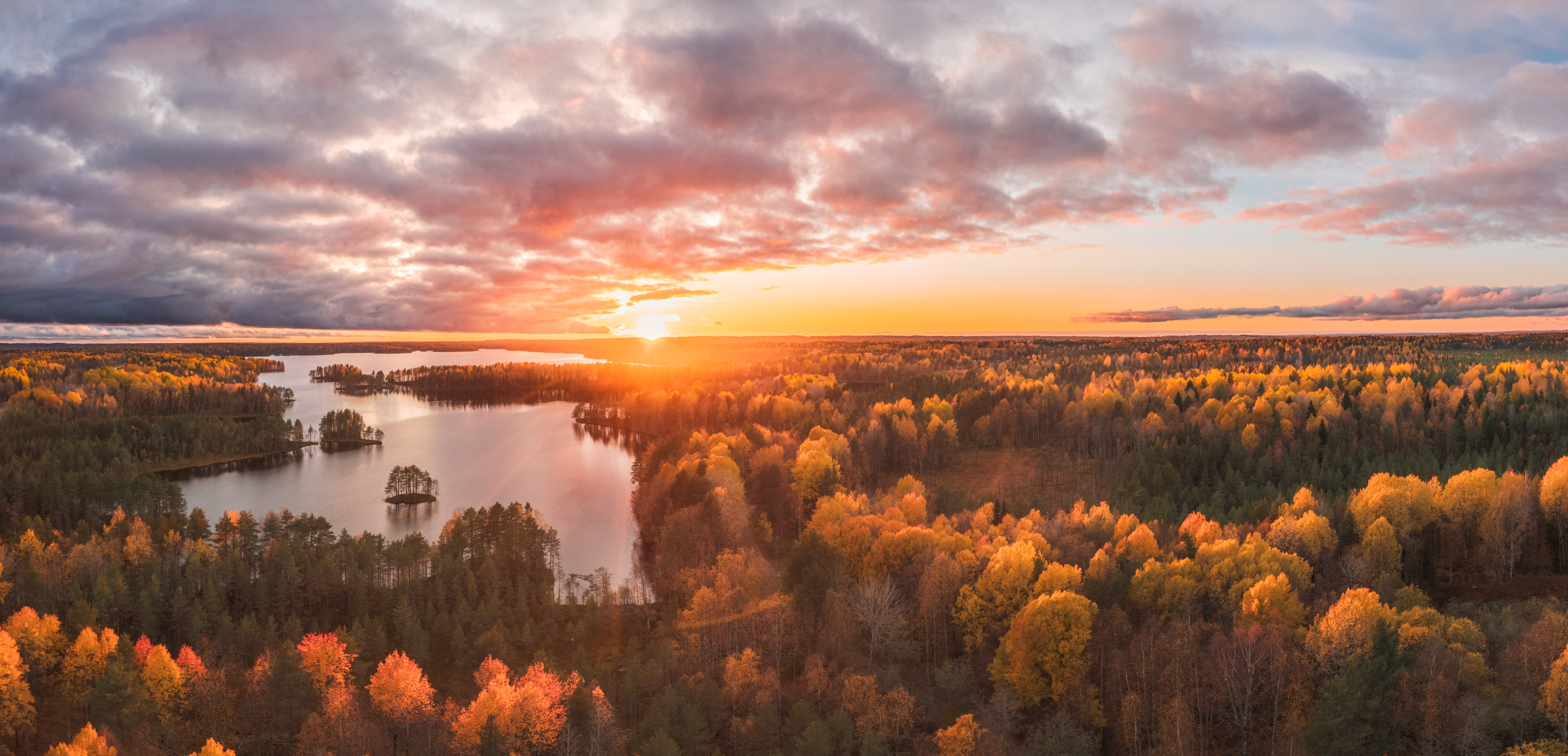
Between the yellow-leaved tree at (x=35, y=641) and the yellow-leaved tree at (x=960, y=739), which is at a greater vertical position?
the yellow-leaved tree at (x=35, y=641)

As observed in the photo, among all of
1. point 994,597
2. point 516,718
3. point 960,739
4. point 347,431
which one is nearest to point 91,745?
point 516,718

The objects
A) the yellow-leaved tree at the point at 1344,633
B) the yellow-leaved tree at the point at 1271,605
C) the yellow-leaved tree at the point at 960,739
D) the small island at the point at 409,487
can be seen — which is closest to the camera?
the yellow-leaved tree at the point at 960,739

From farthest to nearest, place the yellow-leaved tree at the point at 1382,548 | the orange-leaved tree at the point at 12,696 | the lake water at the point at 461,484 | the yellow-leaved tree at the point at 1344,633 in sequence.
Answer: the lake water at the point at 461,484
the yellow-leaved tree at the point at 1382,548
the orange-leaved tree at the point at 12,696
the yellow-leaved tree at the point at 1344,633

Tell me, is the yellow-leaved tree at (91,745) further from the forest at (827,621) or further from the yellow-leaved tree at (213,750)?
the yellow-leaved tree at (213,750)

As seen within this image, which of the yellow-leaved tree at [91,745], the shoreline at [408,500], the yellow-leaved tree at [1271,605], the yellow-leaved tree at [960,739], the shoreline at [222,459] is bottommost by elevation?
the yellow-leaved tree at [960,739]

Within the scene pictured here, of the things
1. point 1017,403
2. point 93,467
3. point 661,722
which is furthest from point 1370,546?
point 93,467

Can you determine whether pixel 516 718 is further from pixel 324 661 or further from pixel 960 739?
pixel 960 739

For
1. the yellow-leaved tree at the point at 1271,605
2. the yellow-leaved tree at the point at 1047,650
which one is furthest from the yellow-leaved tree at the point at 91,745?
the yellow-leaved tree at the point at 1271,605
